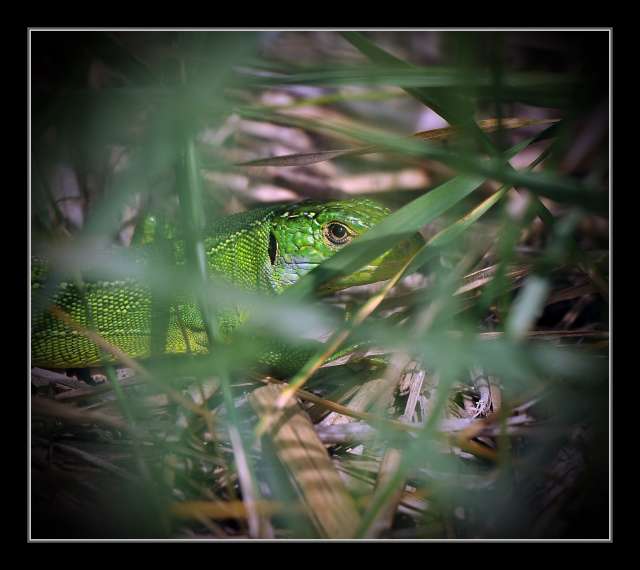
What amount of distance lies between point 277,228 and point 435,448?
1275 mm

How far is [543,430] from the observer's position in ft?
5.49

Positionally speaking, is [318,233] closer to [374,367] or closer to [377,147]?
[377,147]

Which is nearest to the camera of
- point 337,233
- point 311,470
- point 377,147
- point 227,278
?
point 311,470

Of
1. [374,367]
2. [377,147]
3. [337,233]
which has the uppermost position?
[377,147]

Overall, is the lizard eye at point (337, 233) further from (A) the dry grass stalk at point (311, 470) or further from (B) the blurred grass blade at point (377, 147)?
(A) the dry grass stalk at point (311, 470)

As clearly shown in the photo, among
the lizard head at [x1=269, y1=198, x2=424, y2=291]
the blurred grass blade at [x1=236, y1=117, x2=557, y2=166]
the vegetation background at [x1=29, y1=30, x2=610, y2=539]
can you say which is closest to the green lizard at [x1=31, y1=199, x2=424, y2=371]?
the lizard head at [x1=269, y1=198, x2=424, y2=291]

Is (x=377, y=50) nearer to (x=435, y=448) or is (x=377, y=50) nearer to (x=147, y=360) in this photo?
(x=435, y=448)

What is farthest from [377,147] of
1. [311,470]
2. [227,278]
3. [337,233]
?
[311,470]

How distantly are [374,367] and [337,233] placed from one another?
2.13 ft

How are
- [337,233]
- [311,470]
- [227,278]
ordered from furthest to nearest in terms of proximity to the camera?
[227,278] < [337,233] < [311,470]

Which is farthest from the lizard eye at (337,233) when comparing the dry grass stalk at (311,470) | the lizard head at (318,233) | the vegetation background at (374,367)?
the dry grass stalk at (311,470)

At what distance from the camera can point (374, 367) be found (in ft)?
6.75

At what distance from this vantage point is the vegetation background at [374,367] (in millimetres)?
1585
